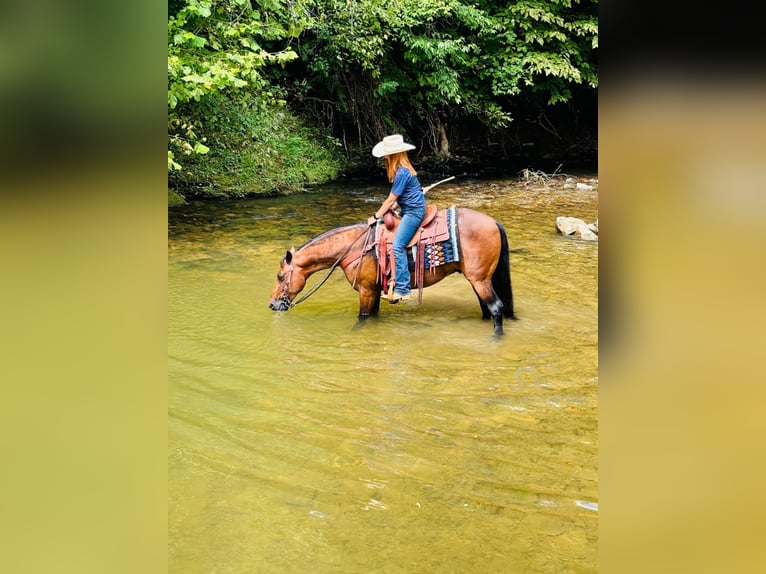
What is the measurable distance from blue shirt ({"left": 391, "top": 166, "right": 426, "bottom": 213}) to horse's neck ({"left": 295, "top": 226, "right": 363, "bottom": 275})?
617 millimetres

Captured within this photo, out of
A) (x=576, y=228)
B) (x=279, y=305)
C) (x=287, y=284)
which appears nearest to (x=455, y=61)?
(x=576, y=228)

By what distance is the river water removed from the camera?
3.23m

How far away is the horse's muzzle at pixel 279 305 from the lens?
704 centimetres

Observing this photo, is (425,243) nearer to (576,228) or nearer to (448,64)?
(576,228)

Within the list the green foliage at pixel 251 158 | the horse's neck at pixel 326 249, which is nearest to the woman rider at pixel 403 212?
the horse's neck at pixel 326 249

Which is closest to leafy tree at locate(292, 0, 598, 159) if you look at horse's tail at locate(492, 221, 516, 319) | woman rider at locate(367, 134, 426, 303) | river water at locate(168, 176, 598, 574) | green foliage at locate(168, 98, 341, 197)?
green foliage at locate(168, 98, 341, 197)

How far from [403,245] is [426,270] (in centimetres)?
35

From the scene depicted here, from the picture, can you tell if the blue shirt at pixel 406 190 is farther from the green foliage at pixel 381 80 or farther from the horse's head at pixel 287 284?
the green foliage at pixel 381 80
